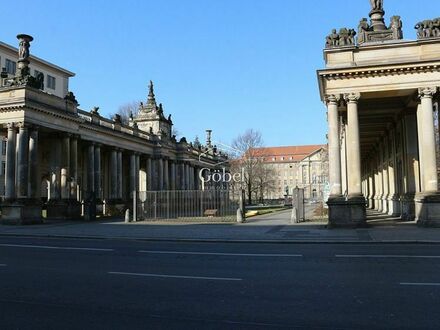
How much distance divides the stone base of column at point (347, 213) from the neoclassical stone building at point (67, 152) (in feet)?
68.6

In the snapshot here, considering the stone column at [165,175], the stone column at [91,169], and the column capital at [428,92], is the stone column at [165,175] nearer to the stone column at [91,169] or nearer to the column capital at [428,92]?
the stone column at [91,169]

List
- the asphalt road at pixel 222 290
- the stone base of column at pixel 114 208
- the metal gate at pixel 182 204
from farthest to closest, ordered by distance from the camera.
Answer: the stone base of column at pixel 114 208 < the metal gate at pixel 182 204 < the asphalt road at pixel 222 290

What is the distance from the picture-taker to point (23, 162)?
3275 centimetres

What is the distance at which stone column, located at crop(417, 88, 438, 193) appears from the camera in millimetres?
24688

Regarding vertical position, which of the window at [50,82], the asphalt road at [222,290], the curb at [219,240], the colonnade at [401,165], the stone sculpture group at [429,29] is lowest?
the curb at [219,240]

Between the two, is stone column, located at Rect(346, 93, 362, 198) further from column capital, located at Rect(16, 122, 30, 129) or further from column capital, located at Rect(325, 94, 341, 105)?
column capital, located at Rect(16, 122, 30, 129)

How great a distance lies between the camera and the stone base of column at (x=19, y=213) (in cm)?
3178

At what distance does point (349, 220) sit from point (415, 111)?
989 centimetres

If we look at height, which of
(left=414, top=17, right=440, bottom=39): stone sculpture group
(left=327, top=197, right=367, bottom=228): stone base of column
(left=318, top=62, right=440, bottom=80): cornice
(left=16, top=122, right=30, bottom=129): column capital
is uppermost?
(left=414, top=17, right=440, bottom=39): stone sculpture group

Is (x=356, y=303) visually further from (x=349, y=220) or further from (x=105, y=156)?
(x=105, y=156)

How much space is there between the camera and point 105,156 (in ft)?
168

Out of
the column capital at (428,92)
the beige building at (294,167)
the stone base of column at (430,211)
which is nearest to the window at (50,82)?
the column capital at (428,92)

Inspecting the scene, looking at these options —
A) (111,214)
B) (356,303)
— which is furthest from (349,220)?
(111,214)

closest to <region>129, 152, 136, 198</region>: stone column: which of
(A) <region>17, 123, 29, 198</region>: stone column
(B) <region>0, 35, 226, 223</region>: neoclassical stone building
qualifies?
(B) <region>0, 35, 226, 223</region>: neoclassical stone building
